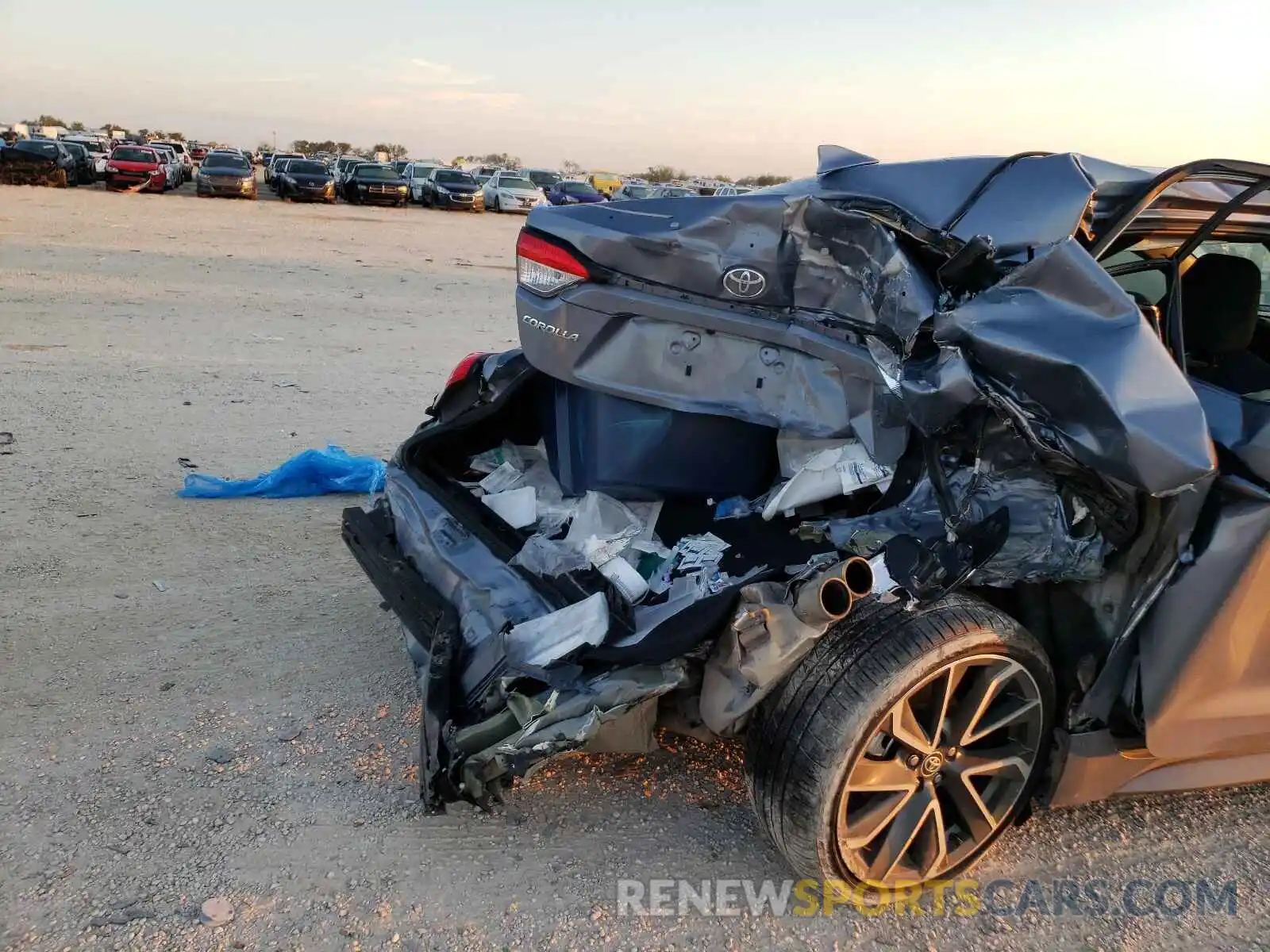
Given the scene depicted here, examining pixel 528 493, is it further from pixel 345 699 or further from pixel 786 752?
pixel 786 752

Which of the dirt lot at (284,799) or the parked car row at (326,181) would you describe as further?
the parked car row at (326,181)

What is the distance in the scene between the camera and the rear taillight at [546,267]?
9.62 ft

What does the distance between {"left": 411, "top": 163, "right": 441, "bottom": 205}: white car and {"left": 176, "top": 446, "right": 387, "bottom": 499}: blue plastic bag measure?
30.0 m

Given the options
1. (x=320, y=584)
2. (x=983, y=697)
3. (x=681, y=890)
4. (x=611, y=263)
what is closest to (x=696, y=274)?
(x=611, y=263)

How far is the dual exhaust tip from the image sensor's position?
2283 mm

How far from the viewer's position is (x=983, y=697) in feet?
8.39

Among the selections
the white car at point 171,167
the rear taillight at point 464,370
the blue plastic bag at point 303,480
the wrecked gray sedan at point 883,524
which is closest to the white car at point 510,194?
the white car at point 171,167

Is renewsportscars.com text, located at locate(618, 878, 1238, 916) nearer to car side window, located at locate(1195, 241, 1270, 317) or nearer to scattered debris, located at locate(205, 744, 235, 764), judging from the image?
scattered debris, located at locate(205, 744, 235, 764)

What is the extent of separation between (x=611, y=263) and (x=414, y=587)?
47.1 inches

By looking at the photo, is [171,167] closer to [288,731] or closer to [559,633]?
[288,731]

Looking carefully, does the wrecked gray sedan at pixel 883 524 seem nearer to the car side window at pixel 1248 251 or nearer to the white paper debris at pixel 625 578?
the white paper debris at pixel 625 578

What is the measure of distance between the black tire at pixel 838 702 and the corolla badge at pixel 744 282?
100 centimetres

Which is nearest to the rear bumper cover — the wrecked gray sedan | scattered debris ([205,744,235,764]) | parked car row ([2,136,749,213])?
the wrecked gray sedan

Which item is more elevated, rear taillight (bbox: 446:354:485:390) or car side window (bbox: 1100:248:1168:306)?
car side window (bbox: 1100:248:1168:306)
